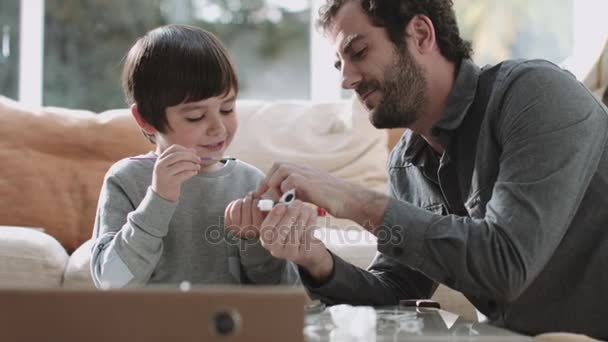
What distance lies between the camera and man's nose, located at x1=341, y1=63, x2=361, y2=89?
1.64 m

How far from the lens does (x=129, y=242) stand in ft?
4.84

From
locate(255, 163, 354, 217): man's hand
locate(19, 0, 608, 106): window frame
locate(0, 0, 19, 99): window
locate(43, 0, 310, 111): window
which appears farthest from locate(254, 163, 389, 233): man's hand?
locate(0, 0, 19, 99): window

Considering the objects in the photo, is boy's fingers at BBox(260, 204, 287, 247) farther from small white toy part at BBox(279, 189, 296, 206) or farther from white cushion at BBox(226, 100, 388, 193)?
white cushion at BBox(226, 100, 388, 193)

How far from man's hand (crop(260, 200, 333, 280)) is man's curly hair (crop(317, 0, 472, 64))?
0.45 metres

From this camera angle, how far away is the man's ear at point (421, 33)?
1692 millimetres

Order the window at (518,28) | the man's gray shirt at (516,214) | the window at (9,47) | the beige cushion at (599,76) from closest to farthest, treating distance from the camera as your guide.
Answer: the man's gray shirt at (516,214) < the beige cushion at (599,76) < the window at (9,47) < the window at (518,28)

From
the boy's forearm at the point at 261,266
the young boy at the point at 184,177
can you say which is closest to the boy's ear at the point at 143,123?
the young boy at the point at 184,177

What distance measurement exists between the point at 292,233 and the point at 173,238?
30 centimetres

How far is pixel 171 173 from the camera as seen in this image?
4.88 ft

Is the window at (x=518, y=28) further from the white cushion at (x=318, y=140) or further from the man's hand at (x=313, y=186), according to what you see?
the man's hand at (x=313, y=186)

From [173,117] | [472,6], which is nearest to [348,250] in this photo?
[173,117]

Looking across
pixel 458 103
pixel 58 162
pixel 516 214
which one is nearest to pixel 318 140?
pixel 58 162

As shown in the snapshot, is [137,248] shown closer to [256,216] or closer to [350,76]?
[256,216]

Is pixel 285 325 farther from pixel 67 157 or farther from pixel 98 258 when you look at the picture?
pixel 67 157
